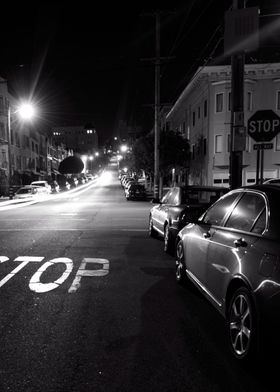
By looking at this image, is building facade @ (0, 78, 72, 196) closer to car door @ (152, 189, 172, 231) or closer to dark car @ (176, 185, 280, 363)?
car door @ (152, 189, 172, 231)

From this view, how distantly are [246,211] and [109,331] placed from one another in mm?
2222

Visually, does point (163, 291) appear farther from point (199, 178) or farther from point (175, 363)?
point (199, 178)

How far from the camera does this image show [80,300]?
17.3 feet

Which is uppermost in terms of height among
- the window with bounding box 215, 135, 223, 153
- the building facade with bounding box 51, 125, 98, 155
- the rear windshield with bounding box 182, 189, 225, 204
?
the building facade with bounding box 51, 125, 98, 155

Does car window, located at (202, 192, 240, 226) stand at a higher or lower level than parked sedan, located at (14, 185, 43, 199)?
higher

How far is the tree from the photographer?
97.0 m

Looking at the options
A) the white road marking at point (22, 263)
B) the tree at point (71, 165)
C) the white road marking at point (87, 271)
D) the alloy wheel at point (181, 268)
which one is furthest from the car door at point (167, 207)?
the tree at point (71, 165)

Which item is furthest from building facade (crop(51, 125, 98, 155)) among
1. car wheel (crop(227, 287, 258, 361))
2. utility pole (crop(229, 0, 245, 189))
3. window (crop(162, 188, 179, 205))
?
car wheel (crop(227, 287, 258, 361))

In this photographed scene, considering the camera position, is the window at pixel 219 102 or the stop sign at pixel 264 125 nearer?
the stop sign at pixel 264 125

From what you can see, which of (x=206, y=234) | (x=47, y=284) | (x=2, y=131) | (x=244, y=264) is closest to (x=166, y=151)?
(x=2, y=131)

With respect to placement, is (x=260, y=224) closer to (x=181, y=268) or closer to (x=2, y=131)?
(x=181, y=268)

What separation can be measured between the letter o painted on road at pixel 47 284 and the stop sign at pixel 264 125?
17.9ft

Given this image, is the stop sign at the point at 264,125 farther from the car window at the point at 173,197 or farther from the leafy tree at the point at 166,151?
the leafy tree at the point at 166,151

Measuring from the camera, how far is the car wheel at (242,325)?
321cm
